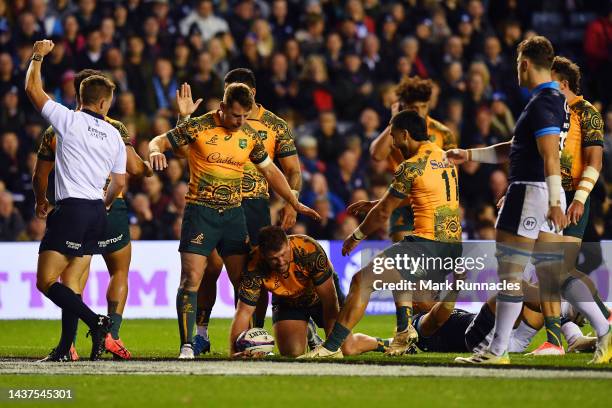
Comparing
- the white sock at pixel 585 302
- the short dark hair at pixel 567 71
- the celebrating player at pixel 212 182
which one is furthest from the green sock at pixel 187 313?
the short dark hair at pixel 567 71

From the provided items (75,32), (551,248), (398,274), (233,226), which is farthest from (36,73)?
(75,32)

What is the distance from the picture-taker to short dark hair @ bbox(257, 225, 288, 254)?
1026 cm

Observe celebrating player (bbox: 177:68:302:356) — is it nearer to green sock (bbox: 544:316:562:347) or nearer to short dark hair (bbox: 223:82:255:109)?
short dark hair (bbox: 223:82:255:109)

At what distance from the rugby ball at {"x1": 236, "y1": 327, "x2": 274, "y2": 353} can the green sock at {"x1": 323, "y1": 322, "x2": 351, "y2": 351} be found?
0.54 metres

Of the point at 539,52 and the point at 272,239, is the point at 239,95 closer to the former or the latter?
the point at 272,239

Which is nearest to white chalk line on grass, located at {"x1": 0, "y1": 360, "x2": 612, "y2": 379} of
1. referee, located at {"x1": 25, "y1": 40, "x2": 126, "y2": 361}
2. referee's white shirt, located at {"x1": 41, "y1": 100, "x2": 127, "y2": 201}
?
referee, located at {"x1": 25, "y1": 40, "x2": 126, "y2": 361}

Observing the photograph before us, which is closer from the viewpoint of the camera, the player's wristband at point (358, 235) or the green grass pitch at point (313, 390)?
the green grass pitch at point (313, 390)

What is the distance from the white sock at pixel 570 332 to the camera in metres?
11.2

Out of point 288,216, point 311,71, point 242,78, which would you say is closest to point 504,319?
point 288,216

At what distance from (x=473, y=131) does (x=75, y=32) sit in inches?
244

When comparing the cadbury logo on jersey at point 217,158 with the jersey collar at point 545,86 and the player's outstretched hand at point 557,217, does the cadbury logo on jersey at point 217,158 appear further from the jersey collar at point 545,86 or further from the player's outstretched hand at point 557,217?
the player's outstretched hand at point 557,217

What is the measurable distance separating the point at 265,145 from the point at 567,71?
274 cm

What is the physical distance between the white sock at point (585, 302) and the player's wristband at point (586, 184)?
0.83 metres

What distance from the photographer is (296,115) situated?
1953 cm
